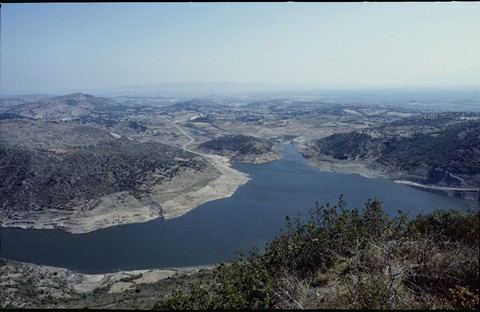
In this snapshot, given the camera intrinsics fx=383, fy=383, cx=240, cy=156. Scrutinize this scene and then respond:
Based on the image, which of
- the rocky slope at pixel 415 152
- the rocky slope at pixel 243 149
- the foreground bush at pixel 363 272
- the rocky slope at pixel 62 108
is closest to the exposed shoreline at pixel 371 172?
the rocky slope at pixel 415 152

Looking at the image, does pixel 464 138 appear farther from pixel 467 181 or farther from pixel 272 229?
pixel 272 229

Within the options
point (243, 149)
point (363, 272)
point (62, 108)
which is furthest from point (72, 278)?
point (62, 108)

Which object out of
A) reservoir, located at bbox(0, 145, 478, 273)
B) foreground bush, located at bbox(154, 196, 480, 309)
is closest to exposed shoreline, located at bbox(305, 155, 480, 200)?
reservoir, located at bbox(0, 145, 478, 273)

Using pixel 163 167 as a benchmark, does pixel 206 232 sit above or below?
below

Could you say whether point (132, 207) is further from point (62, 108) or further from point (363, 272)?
point (62, 108)

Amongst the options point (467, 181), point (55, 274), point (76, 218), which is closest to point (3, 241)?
point (76, 218)
